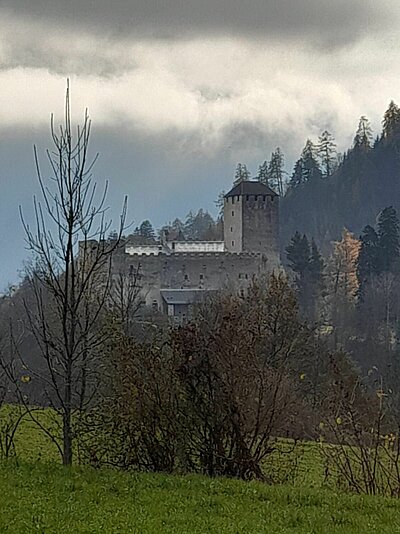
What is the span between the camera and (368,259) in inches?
2463

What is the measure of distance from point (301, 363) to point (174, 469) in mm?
15417

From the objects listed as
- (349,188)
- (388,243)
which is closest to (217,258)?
(388,243)

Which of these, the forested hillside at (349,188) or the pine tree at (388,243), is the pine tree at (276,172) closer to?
the forested hillside at (349,188)

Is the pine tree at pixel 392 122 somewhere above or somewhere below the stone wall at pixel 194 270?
above

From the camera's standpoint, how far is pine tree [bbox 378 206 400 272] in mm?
62500

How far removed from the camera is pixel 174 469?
10680mm

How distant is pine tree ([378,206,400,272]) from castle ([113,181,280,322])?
7.26 m

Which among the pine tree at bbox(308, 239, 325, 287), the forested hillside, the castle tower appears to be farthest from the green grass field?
the forested hillside

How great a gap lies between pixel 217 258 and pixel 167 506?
5206 cm

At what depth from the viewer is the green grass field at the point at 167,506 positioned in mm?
7500

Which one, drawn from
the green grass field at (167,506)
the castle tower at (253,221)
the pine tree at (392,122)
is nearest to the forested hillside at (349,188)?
the pine tree at (392,122)

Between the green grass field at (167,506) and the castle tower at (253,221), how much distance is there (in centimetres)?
5339

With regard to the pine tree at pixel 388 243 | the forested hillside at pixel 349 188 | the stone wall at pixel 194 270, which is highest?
the forested hillside at pixel 349 188

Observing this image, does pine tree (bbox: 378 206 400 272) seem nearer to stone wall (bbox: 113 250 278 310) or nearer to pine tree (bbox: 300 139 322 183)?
stone wall (bbox: 113 250 278 310)
